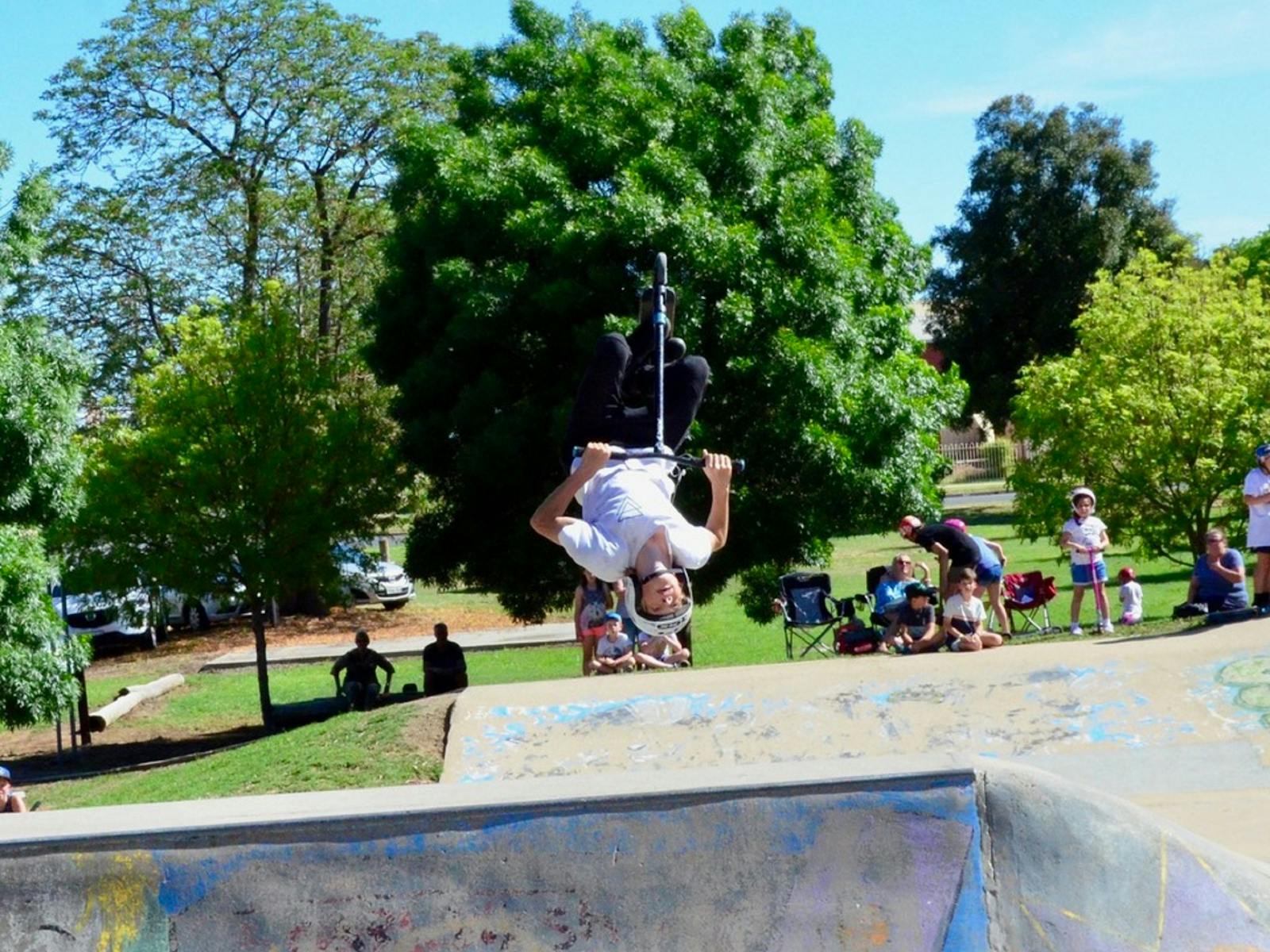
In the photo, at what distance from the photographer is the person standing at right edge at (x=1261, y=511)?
12.5 metres

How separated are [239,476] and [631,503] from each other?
11909 mm

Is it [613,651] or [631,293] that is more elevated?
[631,293]

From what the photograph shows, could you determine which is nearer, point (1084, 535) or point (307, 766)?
point (307, 766)

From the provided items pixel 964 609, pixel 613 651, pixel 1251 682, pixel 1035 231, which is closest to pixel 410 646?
pixel 613 651

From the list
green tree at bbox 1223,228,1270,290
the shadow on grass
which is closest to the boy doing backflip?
the shadow on grass

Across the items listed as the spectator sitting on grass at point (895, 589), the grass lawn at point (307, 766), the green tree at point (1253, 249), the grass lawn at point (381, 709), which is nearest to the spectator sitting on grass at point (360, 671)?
the grass lawn at point (381, 709)

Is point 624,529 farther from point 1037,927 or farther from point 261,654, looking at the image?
point 261,654

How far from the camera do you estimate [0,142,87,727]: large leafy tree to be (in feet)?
49.0

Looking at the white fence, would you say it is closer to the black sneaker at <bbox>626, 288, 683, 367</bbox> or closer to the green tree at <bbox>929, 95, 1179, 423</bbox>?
the green tree at <bbox>929, 95, 1179, 423</bbox>

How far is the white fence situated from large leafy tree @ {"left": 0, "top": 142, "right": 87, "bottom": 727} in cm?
5830

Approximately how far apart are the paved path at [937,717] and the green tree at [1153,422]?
8.63 metres

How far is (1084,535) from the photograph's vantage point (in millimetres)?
15133

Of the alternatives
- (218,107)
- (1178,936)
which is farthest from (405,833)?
(218,107)

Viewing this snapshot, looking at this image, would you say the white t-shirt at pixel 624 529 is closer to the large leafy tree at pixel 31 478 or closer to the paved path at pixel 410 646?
the large leafy tree at pixel 31 478
